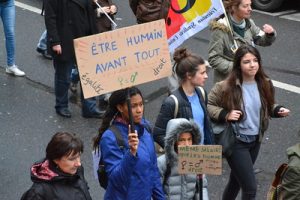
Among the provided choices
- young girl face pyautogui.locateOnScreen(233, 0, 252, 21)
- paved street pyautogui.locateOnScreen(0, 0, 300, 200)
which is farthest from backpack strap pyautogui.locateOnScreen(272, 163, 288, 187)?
young girl face pyautogui.locateOnScreen(233, 0, 252, 21)

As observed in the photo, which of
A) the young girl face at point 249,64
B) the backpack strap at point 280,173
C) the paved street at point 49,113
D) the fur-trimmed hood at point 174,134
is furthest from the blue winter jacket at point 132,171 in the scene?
the paved street at point 49,113

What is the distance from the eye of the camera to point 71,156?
3.95m

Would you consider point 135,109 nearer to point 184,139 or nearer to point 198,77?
point 184,139

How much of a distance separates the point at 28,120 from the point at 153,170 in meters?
3.45

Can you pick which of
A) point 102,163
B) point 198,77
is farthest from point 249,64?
point 102,163

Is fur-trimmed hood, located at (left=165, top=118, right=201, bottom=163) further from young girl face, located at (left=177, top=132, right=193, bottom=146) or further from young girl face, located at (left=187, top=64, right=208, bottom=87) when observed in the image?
young girl face, located at (left=187, top=64, right=208, bottom=87)

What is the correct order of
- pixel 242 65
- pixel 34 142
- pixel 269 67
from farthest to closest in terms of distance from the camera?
pixel 269 67, pixel 34 142, pixel 242 65

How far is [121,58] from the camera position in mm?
4109

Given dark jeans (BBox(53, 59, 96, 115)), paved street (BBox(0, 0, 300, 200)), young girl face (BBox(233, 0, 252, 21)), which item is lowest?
paved street (BBox(0, 0, 300, 200))

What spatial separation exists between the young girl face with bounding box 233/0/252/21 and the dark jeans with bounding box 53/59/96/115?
6.76 ft

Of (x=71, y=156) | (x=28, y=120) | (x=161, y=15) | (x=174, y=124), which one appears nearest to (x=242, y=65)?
(x=174, y=124)

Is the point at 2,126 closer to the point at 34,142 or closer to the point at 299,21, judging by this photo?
the point at 34,142

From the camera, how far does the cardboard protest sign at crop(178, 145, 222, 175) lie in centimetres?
425

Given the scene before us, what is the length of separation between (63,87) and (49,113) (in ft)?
1.34
